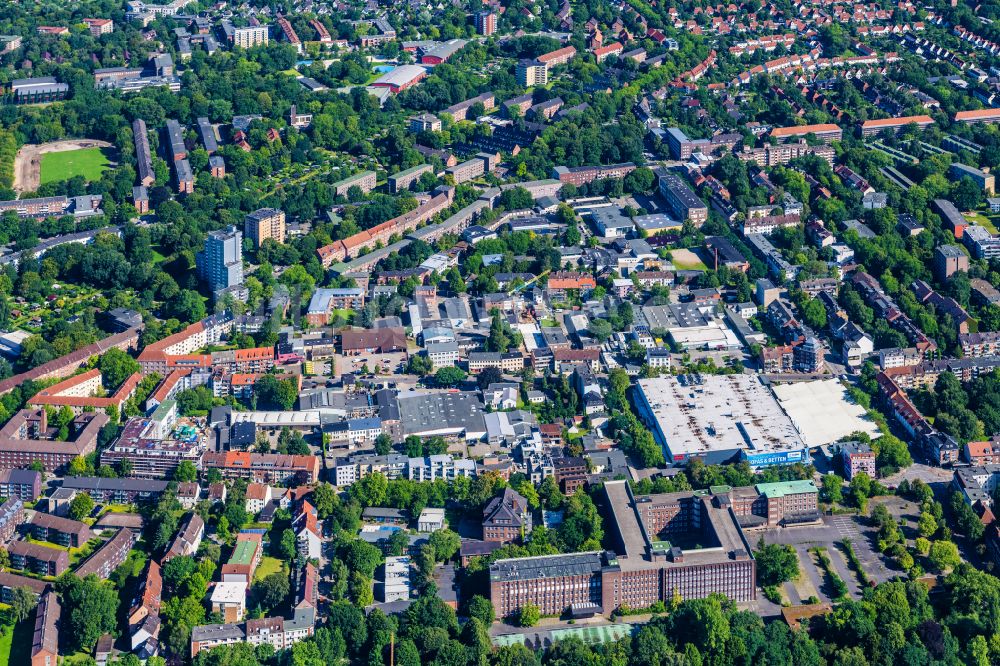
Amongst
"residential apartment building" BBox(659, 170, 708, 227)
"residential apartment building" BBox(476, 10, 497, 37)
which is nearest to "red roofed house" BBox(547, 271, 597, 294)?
"residential apartment building" BBox(659, 170, 708, 227)

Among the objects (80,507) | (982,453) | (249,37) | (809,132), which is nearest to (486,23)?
(249,37)

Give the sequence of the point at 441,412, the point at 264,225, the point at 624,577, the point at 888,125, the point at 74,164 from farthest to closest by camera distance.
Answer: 1. the point at 888,125
2. the point at 74,164
3. the point at 264,225
4. the point at 441,412
5. the point at 624,577

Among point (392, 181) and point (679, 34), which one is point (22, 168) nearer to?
point (392, 181)

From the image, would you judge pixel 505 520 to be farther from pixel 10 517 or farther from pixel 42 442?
pixel 42 442

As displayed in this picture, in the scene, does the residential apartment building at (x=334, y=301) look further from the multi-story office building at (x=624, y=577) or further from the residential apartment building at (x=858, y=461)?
the residential apartment building at (x=858, y=461)

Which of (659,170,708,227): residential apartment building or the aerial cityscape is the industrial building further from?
(659,170,708,227): residential apartment building

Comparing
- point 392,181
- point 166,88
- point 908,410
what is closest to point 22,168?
point 166,88
